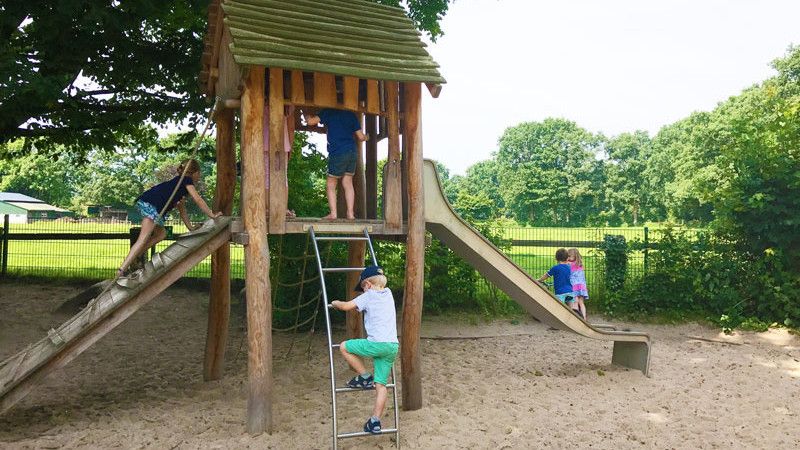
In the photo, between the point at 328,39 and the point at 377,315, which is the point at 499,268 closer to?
the point at 377,315

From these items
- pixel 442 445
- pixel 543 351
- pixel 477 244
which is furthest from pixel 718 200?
pixel 442 445

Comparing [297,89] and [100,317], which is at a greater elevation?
[297,89]

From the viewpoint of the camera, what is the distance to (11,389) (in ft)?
17.9

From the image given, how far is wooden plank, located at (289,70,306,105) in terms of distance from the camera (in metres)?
6.20

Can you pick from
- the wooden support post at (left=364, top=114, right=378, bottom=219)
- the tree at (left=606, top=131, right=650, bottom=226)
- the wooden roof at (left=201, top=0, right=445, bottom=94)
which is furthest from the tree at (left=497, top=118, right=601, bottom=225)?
the wooden roof at (left=201, top=0, right=445, bottom=94)

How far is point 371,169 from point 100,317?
3.67m

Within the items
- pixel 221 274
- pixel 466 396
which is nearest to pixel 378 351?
pixel 466 396

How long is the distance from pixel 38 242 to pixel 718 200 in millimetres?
14777

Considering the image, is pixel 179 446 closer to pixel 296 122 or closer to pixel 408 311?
pixel 408 311

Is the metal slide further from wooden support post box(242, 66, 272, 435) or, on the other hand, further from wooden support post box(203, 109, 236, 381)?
wooden support post box(203, 109, 236, 381)

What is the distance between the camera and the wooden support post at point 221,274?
7746 millimetres

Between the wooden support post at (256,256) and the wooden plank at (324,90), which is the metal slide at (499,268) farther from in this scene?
the wooden support post at (256,256)

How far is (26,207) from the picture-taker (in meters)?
66.4

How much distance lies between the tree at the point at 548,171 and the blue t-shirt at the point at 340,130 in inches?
2270
